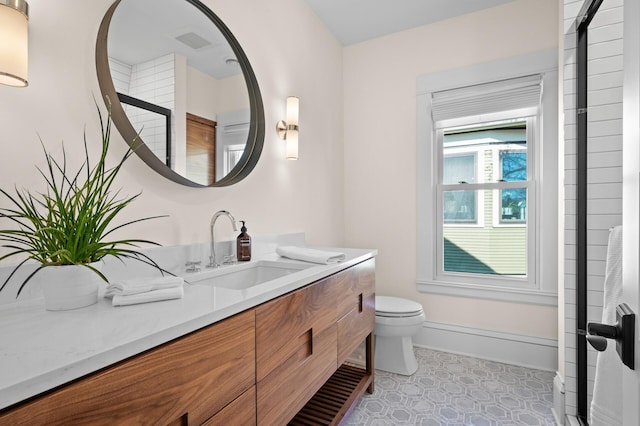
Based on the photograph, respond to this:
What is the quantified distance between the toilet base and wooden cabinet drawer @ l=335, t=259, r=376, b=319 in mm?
531

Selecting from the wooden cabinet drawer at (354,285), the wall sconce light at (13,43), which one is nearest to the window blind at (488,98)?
the wooden cabinet drawer at (354,285)

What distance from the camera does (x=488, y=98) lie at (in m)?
2.49

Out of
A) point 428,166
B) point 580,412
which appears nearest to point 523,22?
point 428,166

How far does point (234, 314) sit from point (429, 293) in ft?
7.06

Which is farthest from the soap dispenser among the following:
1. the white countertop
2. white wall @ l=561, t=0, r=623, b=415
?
white wall @ l=561, t=0, r=623, b=415

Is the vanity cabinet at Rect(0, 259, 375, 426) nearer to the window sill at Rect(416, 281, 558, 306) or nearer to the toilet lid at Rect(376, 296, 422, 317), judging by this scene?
the toilet lid at Rect(376, 296, 422, 317)

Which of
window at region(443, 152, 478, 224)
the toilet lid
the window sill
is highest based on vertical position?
window at region(443, 152, 478, 224)

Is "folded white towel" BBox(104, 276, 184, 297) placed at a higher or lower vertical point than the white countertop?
higher

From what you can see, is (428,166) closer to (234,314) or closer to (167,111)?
(167,111)

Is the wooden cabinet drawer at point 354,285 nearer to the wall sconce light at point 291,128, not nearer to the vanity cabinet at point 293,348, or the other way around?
the vanity cabinet at point 293,348

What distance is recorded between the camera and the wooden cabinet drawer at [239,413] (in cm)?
86

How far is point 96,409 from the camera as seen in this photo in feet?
1.94

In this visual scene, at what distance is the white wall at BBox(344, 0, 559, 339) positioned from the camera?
2.40m

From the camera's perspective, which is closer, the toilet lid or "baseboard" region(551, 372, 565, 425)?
"baseboard" region(551, 372, 565, 425)
